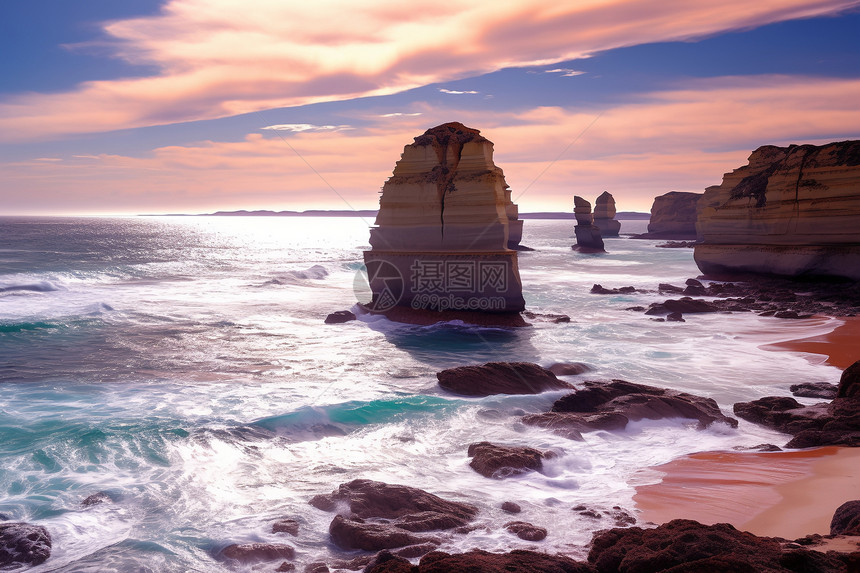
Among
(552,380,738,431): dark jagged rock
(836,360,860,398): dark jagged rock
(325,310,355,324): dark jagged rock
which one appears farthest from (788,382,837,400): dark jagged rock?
(325,310,355,324): dark jagged rock

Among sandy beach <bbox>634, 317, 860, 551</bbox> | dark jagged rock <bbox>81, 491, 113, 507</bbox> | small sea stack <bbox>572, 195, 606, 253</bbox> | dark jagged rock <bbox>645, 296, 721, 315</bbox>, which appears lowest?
dark jagged rock <bbox>81, 491, 113, 507</bbox>

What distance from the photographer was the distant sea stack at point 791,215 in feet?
96.7

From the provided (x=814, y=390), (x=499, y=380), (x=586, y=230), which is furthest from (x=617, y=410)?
(x=586, y=230)

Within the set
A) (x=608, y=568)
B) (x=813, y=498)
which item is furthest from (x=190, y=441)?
Answer: (x=813, y=498)

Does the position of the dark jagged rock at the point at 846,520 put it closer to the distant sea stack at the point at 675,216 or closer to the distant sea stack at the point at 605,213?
the distant sea stack at the point at 605,213

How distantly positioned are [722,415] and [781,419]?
3.21 ft

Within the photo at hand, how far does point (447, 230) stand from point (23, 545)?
17.8m

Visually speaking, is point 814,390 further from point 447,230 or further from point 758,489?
point 447,230

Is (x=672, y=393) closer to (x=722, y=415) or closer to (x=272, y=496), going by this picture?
(x=722, y=415)

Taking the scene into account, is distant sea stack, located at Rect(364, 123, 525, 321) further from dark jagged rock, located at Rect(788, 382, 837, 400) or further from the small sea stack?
the small sea stack

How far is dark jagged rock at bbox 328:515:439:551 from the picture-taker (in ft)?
21.6

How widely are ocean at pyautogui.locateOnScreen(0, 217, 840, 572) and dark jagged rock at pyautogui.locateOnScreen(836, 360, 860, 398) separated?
1608mm

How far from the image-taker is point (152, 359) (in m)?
16.9

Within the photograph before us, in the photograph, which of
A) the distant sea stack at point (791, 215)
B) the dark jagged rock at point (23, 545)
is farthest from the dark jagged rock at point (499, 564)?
the distant sea stack at point (791, 215)
